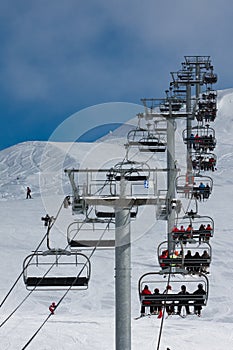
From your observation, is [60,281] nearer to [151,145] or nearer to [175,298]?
[175,298]

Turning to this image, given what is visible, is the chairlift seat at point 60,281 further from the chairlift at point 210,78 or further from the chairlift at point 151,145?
the chairlift at point 210,78

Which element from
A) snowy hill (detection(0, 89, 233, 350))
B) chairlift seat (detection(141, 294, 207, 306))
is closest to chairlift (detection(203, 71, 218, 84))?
snowy hill (detection(0, 89, 233, 350))

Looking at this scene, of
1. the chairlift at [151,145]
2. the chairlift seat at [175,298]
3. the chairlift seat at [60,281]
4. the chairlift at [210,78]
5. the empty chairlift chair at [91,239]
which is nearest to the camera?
the chairlift seat at [60,281]

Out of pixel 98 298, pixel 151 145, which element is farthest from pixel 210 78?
pixel 98 298

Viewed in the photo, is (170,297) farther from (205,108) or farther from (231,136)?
(231,136)

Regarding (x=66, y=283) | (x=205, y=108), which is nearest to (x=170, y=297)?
(x=66, y=283)

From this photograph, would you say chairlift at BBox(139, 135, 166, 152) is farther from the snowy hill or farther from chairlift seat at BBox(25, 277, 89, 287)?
chairlift seat at BBox(25, 277, 89, 287)

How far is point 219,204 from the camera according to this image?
124 feet

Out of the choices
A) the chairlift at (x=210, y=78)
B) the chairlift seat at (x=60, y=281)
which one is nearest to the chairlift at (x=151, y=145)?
the chairlift seat at (x=60, y=281)

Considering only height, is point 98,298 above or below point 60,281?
below

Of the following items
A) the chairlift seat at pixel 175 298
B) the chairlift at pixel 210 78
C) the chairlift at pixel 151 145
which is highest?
the chairlift at pixel 210 78

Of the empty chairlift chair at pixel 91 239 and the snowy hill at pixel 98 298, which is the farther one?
the snowy hill at pixel 98 298

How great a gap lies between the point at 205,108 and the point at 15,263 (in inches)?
522

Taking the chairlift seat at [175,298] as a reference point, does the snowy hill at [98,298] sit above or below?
below
